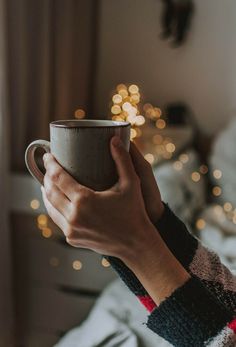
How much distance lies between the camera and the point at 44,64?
1.88m

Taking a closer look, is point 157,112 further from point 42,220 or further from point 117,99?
point 42,220

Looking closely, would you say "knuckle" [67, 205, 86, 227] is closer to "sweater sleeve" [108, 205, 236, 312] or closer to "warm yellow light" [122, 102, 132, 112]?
"sweater sleeve" [108, 205, 236, 312]

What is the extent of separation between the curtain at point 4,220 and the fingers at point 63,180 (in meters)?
1.12

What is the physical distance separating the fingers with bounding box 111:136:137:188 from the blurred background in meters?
0.60

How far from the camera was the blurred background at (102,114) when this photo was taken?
1.66 m

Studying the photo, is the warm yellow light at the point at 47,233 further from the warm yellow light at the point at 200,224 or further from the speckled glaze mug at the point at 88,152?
the speckled glaze mug at the point at 88,152

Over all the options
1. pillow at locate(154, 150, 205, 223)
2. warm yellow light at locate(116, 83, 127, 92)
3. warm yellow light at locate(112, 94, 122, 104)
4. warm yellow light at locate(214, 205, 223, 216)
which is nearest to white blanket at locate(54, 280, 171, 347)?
pillow at locate(154, 150, 205, 223)

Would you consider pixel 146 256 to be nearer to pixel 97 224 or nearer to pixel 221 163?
pixel 97 224

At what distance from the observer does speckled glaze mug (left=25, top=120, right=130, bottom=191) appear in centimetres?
52

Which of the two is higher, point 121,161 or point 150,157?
point 121,161

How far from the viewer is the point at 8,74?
170cm

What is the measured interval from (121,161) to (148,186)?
0.35ft

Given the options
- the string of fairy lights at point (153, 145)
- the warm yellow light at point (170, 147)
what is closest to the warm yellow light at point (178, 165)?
the string of fairy lights at point (153, 145)

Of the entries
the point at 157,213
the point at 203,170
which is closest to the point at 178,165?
the point at 203,170
